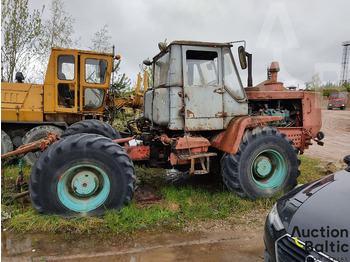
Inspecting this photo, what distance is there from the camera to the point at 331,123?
1762 cm

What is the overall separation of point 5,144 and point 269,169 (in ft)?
20.1

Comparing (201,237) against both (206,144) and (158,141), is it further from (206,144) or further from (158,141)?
(158,141)

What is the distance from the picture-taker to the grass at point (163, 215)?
11.2 feet

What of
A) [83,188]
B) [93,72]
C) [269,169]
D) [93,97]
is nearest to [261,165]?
[269,169]

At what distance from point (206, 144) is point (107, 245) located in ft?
6.89

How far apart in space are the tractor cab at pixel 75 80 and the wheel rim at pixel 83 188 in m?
3.68

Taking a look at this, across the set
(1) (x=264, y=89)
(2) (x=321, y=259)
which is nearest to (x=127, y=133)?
(1) (x=264, y=89)

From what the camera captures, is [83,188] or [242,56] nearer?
[83,188]

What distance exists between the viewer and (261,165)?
14.6ft

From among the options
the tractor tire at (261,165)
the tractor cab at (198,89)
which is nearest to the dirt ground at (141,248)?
the tractor tire at (261,165)

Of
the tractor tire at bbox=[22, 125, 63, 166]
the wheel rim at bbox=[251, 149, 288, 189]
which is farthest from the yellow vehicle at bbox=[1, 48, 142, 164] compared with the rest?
the wheel rim at bbox=[251, 149, 288, 189]

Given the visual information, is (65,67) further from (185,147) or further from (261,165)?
(261,165)

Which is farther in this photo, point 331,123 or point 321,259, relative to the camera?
point 331,123

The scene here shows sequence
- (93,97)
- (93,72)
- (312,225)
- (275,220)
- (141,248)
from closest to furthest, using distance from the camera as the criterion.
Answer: (312,225), (275,220), (141,248), (93,72), (93,97)
